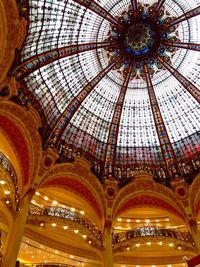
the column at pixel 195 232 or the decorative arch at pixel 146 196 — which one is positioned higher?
the decorative arch at pixel 146 196

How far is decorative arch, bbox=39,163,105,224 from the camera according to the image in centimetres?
2016

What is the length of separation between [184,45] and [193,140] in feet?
23.4

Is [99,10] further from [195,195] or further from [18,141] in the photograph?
[195,195]

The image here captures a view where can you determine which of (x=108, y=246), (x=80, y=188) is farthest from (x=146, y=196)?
(x=108, y=246)

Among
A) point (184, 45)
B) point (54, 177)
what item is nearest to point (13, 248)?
point (54, 177)

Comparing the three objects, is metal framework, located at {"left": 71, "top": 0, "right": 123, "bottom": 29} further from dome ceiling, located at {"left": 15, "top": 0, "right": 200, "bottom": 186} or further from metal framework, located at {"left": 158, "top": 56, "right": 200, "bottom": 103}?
metal framework, located at {"left": 158, "top": 56, "right": 200, "bottom": 103}

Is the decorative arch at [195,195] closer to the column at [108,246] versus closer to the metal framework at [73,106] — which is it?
the column at [108,246]

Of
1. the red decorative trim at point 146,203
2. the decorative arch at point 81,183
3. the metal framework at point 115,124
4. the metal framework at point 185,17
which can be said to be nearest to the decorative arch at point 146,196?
the red decorative trim at point 146,203

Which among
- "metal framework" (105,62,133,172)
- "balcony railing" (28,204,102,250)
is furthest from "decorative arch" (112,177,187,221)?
"balcony railing" (28,204,102,250)

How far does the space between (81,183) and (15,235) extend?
6962 mm

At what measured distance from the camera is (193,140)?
22594 mm

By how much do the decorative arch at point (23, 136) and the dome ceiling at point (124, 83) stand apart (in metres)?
1.39

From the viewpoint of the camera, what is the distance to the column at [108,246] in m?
16.9

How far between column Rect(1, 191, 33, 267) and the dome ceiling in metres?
5.16
